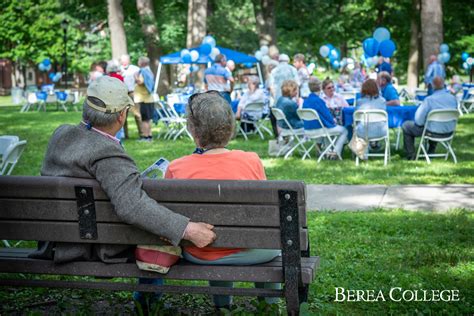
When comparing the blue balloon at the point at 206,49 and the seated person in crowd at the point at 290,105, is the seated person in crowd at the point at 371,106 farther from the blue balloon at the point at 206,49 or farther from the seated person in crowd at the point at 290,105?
the blue balloon at the point at 206,49

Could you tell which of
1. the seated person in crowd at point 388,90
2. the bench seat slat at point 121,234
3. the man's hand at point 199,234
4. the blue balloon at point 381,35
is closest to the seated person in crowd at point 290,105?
the seated person in crowd at point 388,90

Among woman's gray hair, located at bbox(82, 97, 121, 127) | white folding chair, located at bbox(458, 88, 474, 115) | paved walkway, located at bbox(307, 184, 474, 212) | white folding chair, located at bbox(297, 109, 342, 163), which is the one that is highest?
woman's gray hair, located at bbox(82, 97, 121, 127)

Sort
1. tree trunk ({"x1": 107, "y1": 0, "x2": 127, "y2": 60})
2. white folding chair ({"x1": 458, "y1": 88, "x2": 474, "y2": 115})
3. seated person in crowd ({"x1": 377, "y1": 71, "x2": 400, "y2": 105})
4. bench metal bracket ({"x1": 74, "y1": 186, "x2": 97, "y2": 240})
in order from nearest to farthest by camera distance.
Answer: bench metal bracket ({"x1": 74, "y1": 186, "x2": 97, "y2": 240}), seated person in crowd ({"x1": 377, "y1": 71, "x2": 400, "y2": 105}), white folding chair ({"x1": 458, "y1": 88, "x2": 474, "y2": 115}), tree trunk ({"x1": 107, "y1": 0, "x2": 127, "y2": 60})

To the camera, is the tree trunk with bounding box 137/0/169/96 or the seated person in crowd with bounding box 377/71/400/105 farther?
the tree trunk with bounding box 137/0/169/96

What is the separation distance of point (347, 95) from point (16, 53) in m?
40.1

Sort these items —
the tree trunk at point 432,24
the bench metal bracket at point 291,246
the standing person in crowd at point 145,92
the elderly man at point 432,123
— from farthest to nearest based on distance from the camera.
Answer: the tree trunk at point 432,24
the standing person in crowd at point 145,92
the elderly man at point 432,123
the bench metal bracket at point 291,246

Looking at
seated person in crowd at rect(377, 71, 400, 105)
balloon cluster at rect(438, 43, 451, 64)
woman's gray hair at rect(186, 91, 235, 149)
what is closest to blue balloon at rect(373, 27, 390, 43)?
balloon cluster at rect(438, 43, 451, 64)

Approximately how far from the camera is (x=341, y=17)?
156ft

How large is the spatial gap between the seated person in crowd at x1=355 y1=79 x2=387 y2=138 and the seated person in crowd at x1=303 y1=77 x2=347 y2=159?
474mm

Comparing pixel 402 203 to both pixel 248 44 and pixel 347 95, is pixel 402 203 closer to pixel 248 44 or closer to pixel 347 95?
pixel 347 95

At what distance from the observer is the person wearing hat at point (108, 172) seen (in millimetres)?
4238

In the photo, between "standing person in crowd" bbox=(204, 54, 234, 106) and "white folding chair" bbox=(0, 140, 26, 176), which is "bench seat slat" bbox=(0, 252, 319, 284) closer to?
"white folding chair" bbox=(0, 140, 26, 176)

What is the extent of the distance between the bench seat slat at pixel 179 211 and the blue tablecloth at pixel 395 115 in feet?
34.0

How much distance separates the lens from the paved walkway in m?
9.34
